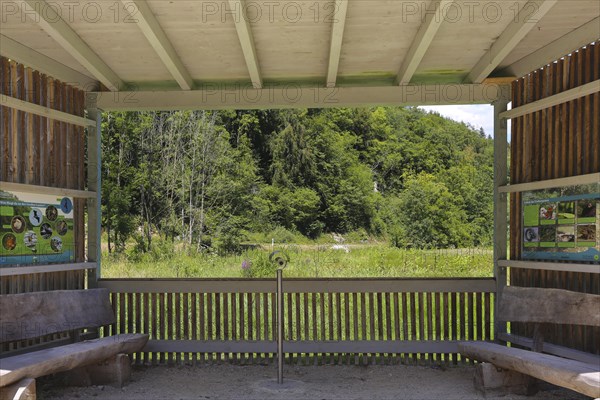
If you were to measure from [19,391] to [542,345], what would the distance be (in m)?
4.46

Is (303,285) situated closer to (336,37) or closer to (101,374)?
(101,374)

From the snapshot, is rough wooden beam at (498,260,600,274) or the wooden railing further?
the wooden railing

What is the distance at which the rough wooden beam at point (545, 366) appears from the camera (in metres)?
3.90

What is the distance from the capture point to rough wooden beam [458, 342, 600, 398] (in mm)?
3902

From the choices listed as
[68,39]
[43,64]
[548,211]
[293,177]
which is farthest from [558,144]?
[293,177]

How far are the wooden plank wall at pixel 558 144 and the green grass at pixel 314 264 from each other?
10214 mm

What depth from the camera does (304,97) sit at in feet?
21.7

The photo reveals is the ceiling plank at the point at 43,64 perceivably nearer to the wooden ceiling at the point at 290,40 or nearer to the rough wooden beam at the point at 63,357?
the wooden ceiling at the point at 290,40

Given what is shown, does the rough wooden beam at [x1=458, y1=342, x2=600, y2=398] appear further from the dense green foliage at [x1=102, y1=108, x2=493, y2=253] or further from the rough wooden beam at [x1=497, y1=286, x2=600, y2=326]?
the dense green foliage at [x1=102, y1=108, x2=493, y2=253]

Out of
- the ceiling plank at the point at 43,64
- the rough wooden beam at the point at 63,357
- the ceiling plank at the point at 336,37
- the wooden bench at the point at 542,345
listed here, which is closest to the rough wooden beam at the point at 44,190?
the ceiling plank at the point at 43,64

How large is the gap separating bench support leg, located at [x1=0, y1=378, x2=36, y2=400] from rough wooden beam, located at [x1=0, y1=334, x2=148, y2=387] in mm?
47

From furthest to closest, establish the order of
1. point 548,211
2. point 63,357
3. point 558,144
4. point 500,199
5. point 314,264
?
1. point 314,264
2. point 500,199
3. point 548,211
4. point 558,144
5. point 63,357

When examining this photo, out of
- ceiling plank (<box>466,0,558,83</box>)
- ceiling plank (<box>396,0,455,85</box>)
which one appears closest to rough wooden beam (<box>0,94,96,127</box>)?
ceiling plank (<box>396,0,455,85</box>)

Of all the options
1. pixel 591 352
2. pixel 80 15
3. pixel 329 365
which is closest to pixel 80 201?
pixel 80 15
